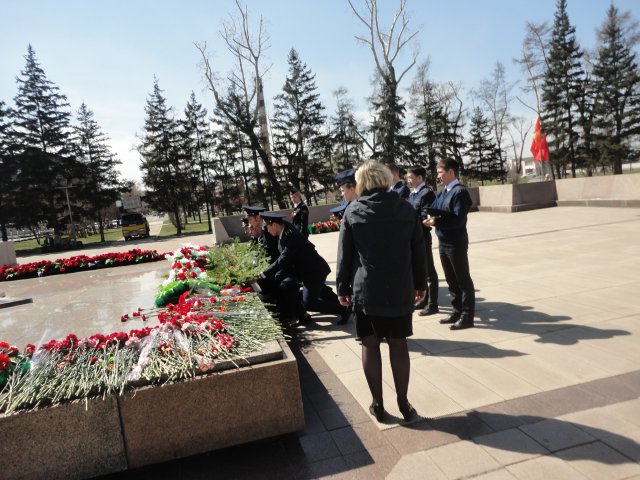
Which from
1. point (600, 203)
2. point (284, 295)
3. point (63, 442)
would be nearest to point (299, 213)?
point (284, 295)

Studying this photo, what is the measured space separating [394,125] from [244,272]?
29254 mm

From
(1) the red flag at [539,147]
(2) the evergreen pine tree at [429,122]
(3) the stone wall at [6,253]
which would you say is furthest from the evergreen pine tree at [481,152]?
(3) the stone wall at [6,253]

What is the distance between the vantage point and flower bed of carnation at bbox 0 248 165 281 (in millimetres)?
8570

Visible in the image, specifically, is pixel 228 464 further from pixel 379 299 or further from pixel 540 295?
pixel 540 295

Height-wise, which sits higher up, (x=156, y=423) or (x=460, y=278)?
(x=460, y=278)

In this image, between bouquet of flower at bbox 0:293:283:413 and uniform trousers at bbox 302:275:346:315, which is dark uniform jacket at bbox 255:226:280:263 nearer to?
uniform trousers at bbox 302:275:346:315

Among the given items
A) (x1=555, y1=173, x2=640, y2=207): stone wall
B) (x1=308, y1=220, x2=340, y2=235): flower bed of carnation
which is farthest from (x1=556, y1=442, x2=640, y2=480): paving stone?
(x1=308, y1=220, x2=340, y2=235): flower bed of carnation

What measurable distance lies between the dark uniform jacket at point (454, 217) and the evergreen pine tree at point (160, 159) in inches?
1380

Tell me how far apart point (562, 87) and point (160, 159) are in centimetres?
3328

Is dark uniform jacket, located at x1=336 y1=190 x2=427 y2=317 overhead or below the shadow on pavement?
overhead

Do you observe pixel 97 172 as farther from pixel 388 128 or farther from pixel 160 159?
pixel 388 128

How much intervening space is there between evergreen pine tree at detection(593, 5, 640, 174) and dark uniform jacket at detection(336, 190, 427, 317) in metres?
38.2

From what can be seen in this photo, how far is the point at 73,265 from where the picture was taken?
8.73m

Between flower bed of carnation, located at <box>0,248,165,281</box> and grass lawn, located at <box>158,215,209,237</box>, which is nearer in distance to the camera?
flower bed of carnation, located at <box>0,248,165,281</box>
